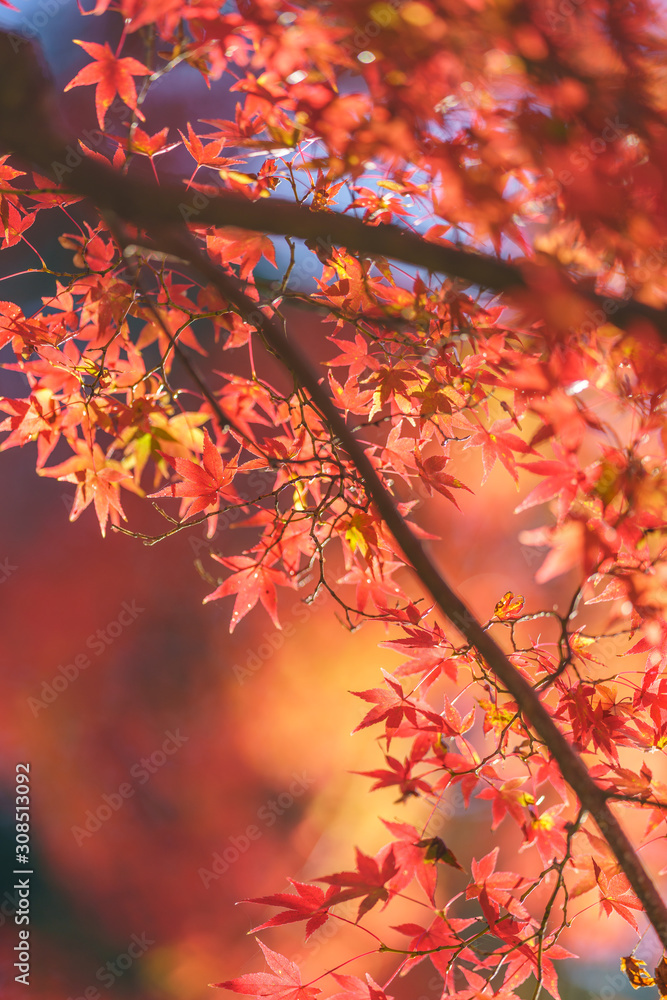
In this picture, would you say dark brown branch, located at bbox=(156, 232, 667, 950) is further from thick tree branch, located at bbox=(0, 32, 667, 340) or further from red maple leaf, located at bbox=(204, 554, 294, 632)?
red maple leaf, located at bbox=(204, 554, 294, 632)

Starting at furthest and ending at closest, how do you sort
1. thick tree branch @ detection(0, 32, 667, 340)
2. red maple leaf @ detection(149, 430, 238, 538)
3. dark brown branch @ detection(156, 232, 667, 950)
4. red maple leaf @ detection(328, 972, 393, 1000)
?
red maple leaf @ detection(149, 430, 238, 538)
red maple leaf @ detection(328, 972, 393, 1000)
dark brown branch @ detection(156, 232, 667, 950)
thick tree branch @ detection(0, 32, 667, 340)

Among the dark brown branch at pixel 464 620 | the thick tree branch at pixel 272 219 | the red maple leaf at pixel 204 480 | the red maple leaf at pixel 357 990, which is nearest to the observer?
the thick tree branch at pixel 272 219

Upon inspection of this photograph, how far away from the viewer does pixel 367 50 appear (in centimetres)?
58

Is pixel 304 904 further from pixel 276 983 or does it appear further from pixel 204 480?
pixel 204 480

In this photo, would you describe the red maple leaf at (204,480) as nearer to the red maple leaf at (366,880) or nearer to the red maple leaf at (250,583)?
the red maple leaf at (250,583)

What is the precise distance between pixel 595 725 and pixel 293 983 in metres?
0.56

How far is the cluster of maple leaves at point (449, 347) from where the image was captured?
541 mm

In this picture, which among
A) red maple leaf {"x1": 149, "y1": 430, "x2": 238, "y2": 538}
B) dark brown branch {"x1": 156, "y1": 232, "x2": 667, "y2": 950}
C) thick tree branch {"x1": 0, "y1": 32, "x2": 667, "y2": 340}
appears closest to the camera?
thick tree branch {"x1": 0, "y1": 32, "x2": 667, "y2": 340}

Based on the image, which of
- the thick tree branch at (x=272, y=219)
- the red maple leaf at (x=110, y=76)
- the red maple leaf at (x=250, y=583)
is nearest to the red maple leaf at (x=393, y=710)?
the red maple leaf at (x=250, y=583)

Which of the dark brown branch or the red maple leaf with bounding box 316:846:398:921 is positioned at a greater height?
the dark brown branch

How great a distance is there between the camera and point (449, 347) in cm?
87

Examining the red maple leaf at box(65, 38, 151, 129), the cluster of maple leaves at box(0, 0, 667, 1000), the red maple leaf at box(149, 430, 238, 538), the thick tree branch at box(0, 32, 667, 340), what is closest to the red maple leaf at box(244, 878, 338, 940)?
the cluster of maple leaves at box(0, 0, 667, 1000)

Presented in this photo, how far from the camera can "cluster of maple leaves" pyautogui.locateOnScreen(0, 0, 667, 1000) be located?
21.3 inches

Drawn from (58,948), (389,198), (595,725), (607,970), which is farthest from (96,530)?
(607,970)
